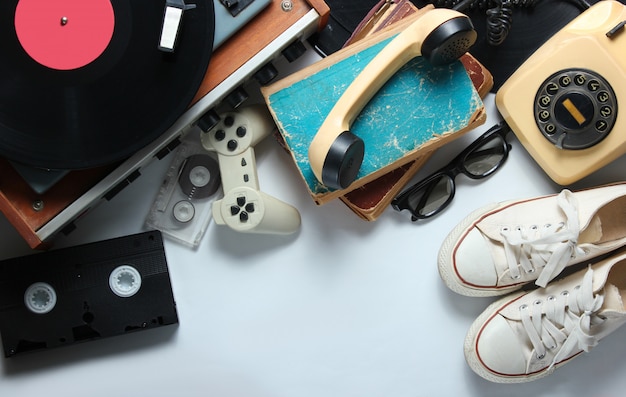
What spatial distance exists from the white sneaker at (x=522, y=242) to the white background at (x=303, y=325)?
0.05 m

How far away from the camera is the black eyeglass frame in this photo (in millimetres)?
1131

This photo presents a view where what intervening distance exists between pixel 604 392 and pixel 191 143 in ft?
2.63

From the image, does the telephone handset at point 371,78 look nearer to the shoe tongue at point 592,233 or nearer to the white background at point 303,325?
the white background at point 303,325

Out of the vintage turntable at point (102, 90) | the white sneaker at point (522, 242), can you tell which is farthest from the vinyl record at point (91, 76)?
the white sneaker at point (522, 242)

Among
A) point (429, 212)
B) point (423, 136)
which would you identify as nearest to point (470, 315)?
point (429, 212)

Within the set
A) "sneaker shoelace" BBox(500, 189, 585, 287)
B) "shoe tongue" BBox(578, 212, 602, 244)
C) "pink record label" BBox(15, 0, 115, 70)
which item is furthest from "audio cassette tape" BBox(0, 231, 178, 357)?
"shoe tongue" BBox(578, 212, 602, 244)

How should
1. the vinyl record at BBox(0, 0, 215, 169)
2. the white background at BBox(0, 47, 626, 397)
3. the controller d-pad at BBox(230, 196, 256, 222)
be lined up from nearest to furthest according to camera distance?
the vinyl record at BBox(0, 0, 215, 169) < the controller d-pad at BBox(230, 196, 256, 222) < the white background at BBox(0, 47, 626, 397)

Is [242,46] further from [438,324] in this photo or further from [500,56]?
[438,324]

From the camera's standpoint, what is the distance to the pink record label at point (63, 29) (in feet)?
3.14

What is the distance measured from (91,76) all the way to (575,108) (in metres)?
0.71

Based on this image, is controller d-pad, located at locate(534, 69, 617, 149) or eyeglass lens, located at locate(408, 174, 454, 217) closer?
controller d-pad, located at locate(534, 69, 617, 149)

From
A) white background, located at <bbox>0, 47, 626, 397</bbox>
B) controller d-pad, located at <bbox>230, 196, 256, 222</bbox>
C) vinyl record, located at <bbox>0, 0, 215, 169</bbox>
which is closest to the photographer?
vinyl record, located at <bbox>0, 0, 215, 169</bbox>

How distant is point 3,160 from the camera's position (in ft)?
3.34

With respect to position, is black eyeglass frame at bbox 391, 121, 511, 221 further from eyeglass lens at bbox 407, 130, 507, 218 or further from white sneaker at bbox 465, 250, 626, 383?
white sneaker at bbox 465, 250, 626, 383
